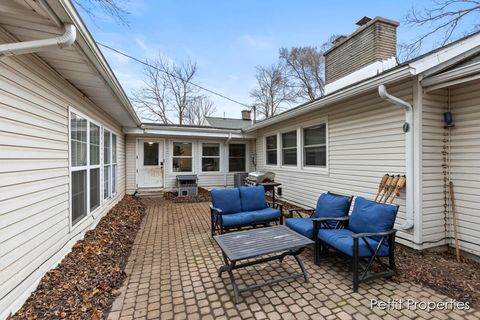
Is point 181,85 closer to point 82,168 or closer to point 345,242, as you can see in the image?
point 82,168

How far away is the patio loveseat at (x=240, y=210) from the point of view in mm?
4059

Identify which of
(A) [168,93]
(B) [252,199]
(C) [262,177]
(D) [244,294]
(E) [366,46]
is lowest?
(D) [244,294]

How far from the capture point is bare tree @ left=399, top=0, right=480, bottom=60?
6.02 metres

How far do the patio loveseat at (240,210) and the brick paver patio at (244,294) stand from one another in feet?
2.10

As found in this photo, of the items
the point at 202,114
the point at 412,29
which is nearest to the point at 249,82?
the point at 202,114

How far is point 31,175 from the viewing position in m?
2.41

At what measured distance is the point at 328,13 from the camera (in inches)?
333

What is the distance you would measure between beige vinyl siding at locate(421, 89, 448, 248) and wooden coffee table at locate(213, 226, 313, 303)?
7.07ft

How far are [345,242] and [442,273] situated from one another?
129 cm

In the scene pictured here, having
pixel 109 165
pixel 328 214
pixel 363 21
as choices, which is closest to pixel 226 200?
pixel 328 214

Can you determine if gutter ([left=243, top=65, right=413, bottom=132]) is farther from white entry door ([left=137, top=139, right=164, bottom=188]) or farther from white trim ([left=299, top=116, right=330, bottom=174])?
white entry door ([left=137, top=139, right=164, bottom=188])

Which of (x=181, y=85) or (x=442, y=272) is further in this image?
(x=181, y=85)

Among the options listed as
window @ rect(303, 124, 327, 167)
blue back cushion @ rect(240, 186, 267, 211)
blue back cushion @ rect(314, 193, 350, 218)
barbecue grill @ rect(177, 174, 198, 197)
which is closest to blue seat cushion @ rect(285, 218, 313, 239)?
blue back cushion @ rect(314, 193, 350, 218)

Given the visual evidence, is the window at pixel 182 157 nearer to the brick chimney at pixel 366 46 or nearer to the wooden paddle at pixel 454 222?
the brick chimney at pixel 366 46
